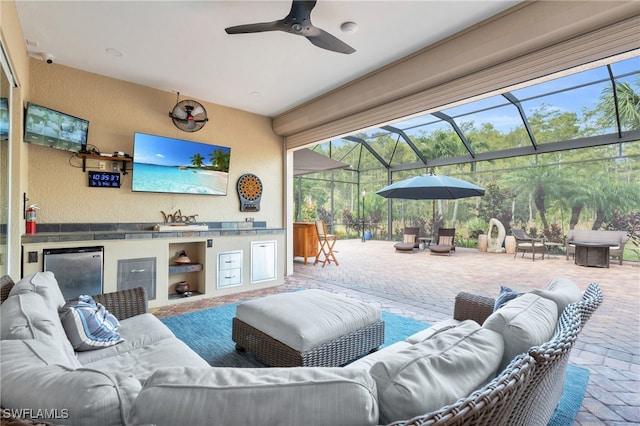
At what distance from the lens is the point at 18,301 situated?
1.33 m

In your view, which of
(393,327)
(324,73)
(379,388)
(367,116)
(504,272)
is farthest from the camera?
(504,272)

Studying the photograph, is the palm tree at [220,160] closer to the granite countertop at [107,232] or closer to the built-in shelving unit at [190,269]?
the granite countertop at [107,232]

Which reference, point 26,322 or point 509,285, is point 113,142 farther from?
point 509,285

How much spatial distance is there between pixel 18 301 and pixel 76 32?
3.01 metres

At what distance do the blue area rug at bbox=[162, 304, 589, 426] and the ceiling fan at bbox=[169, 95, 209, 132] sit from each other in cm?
268

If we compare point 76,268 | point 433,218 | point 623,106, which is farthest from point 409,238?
point 76,268

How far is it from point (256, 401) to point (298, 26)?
264cm

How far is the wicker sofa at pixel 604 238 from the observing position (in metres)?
7.07

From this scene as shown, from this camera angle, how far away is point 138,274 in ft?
12.5

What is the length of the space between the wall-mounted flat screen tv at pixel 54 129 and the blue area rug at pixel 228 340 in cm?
237

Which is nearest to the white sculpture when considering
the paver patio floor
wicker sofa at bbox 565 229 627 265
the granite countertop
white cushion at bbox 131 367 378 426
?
the paver patio floor

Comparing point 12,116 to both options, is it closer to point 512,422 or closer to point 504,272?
Answer: point 512,422

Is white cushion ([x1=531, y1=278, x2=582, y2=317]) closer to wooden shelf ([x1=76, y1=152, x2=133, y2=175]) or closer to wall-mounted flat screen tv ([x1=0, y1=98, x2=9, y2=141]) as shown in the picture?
wall-mounted flat screen tv ([x1=0, y1=98, x2=9, y2=141])

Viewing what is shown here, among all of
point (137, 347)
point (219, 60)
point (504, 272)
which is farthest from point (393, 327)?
point (504, 272)
